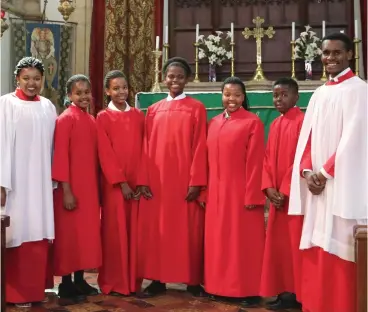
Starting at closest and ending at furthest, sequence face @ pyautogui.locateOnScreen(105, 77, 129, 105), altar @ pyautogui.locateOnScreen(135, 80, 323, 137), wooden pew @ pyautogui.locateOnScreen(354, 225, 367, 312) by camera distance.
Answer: wooden pew @ pyautogui.locateOnScreen(354, 225, 367, 312)
face @ pyautogui.locateOnScreen(105, 77, 129, 105)
altar @ pyautogui.locateOnScreen(135, 80, 323, 137)

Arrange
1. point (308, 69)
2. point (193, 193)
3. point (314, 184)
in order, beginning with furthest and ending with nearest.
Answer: point (308, 69) < point (193, 193) < point (314, 184)

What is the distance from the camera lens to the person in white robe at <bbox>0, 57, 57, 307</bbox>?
378cm

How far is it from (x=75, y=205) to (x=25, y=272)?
21.4 inches

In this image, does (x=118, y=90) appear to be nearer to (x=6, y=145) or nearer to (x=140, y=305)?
(x=6, y=145)

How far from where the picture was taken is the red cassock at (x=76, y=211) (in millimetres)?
3980

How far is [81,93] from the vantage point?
4105 millimetres

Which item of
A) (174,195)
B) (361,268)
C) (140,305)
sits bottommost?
(140,305)

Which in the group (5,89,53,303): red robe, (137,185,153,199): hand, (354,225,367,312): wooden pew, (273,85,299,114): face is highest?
(273,85,299,114): face

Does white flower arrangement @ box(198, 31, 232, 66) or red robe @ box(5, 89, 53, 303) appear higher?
white flower arrangement @ box(198, 31, 232, 66)

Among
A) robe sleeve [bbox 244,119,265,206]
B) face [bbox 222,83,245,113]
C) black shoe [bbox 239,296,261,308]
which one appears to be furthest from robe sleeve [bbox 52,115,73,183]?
black shoe [bbox 239,296,261,308]

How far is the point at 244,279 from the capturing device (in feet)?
12.6

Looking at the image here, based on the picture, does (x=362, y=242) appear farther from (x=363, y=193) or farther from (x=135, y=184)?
(x=135, y=184)

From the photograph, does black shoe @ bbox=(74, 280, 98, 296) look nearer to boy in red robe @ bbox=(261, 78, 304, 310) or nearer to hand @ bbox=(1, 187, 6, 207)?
hand @ bbox=(1, 187, 6, 207)

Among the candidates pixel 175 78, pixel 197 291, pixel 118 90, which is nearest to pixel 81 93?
pixel 118 90
